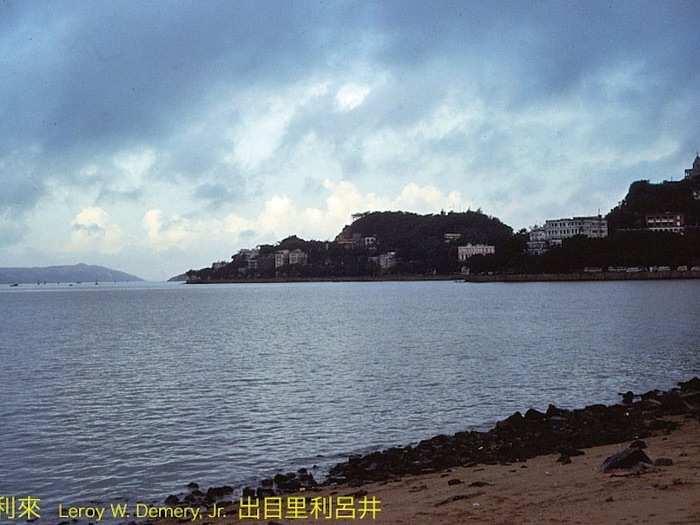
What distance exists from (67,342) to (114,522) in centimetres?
3838

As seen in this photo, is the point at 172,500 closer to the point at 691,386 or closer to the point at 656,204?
the point at 691,386

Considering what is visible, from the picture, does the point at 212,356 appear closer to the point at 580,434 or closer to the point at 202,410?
the point at 202,410

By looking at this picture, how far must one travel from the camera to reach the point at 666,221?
177000 mm

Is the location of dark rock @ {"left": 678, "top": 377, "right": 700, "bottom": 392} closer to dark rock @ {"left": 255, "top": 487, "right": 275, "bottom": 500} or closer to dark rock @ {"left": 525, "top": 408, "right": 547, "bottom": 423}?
dark rock @ {"left": 525, "top": 408, "right": 547, "bottom": 423}

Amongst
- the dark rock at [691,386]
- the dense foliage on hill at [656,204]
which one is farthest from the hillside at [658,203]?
the dark rock at [691,386]

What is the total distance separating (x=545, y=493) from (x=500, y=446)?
4.82 m

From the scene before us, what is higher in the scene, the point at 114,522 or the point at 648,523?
the point at 648,523

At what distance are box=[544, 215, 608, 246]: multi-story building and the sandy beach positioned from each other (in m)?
176

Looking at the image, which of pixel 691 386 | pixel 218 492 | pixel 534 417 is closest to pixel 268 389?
pixel 534 417

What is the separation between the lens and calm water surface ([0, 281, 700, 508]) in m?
15.2

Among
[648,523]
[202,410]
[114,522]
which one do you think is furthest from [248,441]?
[648,523]

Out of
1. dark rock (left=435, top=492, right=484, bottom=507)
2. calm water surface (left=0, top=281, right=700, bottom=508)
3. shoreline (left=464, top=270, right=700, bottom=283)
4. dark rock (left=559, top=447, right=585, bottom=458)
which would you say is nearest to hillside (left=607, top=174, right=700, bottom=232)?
shoreline (left=464, top=270, right=700, bottom=283)

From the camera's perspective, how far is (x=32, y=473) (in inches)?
572

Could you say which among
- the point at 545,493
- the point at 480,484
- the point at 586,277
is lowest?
the point at 480,484
